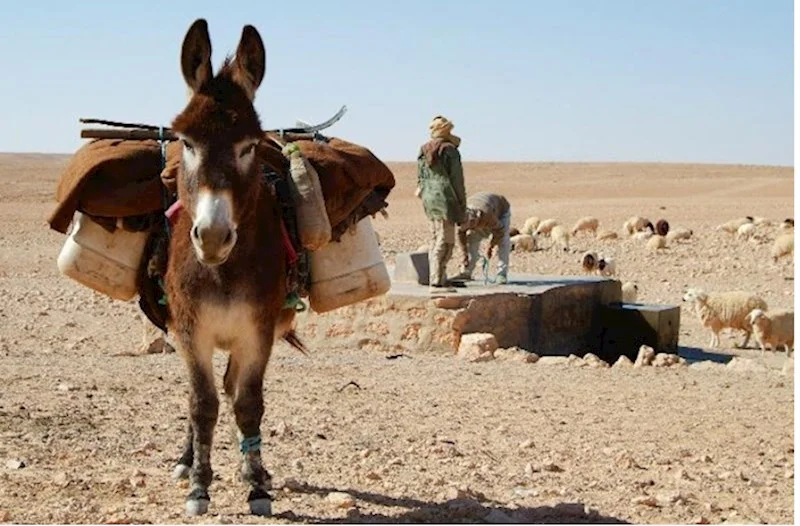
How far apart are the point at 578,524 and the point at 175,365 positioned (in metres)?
6.08

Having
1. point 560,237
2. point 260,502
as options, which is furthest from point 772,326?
point 560,237

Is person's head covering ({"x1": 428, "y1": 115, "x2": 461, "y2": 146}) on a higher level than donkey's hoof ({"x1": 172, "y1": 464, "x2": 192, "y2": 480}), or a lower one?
higher

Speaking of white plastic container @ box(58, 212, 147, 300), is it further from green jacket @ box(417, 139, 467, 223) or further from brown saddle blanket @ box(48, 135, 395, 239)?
green jacket @ box(417, 139, 467, 223)

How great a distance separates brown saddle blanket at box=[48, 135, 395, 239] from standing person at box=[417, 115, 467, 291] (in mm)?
6670

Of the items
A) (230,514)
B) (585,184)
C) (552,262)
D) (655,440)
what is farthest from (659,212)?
(230,514)

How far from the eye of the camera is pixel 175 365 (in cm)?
1173

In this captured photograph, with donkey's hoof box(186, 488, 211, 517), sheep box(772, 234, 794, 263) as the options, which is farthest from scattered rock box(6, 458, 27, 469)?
sheep box(772, 234, 794, 263)

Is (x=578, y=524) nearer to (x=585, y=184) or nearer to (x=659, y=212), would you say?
(x=659, y=212)

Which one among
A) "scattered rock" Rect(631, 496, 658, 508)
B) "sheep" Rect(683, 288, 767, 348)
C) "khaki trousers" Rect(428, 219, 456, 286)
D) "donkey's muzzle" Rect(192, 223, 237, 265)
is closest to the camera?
"donkey's muzzle" Rect(192, 223, 237, 265)

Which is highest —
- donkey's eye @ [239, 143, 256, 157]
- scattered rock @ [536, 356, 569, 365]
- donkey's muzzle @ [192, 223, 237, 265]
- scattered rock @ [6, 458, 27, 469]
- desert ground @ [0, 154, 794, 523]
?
donkey's eye @ [239, 143, 256, 157]

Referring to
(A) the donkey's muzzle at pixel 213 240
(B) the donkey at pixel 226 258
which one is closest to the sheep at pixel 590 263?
(B) the donkey at pixel 226 258

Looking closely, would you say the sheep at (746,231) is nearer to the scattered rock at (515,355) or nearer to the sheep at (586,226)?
the sheep at (586,226)

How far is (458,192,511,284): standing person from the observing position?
617 inches

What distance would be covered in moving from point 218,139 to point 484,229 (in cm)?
A: 1034
